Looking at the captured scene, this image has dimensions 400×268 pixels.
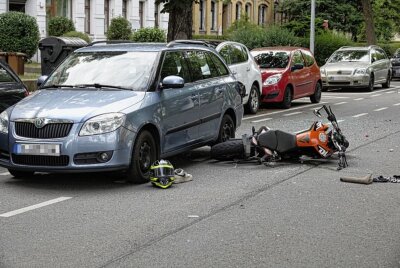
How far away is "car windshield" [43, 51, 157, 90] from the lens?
366 inches

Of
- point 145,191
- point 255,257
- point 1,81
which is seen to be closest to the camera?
point 255,257

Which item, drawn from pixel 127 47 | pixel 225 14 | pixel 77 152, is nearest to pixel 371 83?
pixel 127 47

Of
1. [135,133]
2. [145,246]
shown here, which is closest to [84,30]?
[135,133]

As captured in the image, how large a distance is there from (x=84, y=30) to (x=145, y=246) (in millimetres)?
35934

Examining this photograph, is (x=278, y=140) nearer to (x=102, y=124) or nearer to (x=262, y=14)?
(x=102, y=124)

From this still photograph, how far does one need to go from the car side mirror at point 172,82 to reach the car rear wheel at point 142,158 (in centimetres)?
67

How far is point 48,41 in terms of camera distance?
18391 mm

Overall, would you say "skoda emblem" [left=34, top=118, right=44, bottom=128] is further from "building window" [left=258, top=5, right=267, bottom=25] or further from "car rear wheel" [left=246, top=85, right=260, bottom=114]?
"building window" [left=258, top=5, right=267, bottom=25]

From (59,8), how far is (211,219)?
3460 centimetres

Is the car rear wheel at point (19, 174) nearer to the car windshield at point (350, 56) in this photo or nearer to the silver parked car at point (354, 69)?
the silver parked car at point (354, 69)

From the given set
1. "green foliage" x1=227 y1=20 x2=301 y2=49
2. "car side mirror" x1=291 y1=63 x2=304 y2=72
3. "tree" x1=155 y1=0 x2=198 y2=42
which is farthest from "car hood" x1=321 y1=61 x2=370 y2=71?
"tree" x1=155 y1=0 x2=198 y2=42

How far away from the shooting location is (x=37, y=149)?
8.28 meters

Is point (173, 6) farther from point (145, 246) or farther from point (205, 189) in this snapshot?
point (145, 246)

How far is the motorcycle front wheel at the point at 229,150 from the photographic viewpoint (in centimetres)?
1048
